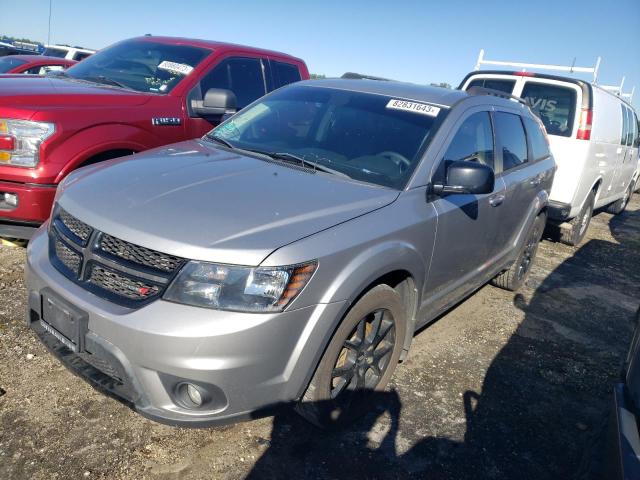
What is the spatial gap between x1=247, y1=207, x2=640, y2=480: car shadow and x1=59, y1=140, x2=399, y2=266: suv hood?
79 centimetres

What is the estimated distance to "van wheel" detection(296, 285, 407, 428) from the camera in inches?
90.5

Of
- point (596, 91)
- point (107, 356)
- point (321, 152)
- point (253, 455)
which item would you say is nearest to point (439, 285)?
point (321, 152)

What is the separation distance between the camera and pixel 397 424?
9.05ft

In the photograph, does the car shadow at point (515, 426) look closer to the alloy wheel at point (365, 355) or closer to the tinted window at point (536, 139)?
the alloy wheel at point (365, 355)

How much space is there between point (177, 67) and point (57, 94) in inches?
48.7

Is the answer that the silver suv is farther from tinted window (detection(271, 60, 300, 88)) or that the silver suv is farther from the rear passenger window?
the rear passenger window

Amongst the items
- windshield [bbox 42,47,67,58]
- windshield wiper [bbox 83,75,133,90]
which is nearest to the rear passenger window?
windshield wiper [bbox 83,75,133,90]

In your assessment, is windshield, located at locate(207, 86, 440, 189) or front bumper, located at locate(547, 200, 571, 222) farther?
front bumper, located at locate(547, 200, 571, 222)

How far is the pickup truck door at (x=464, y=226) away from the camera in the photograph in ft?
9.66

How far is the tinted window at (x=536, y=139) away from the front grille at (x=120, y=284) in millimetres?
3651

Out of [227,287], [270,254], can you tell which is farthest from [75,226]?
[270,254]

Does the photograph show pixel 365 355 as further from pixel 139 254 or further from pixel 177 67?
pixel 177 67

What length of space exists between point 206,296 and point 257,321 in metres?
0.23

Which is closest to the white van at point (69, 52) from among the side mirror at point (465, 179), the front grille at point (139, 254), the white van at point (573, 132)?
the white van at point (573, 132)
